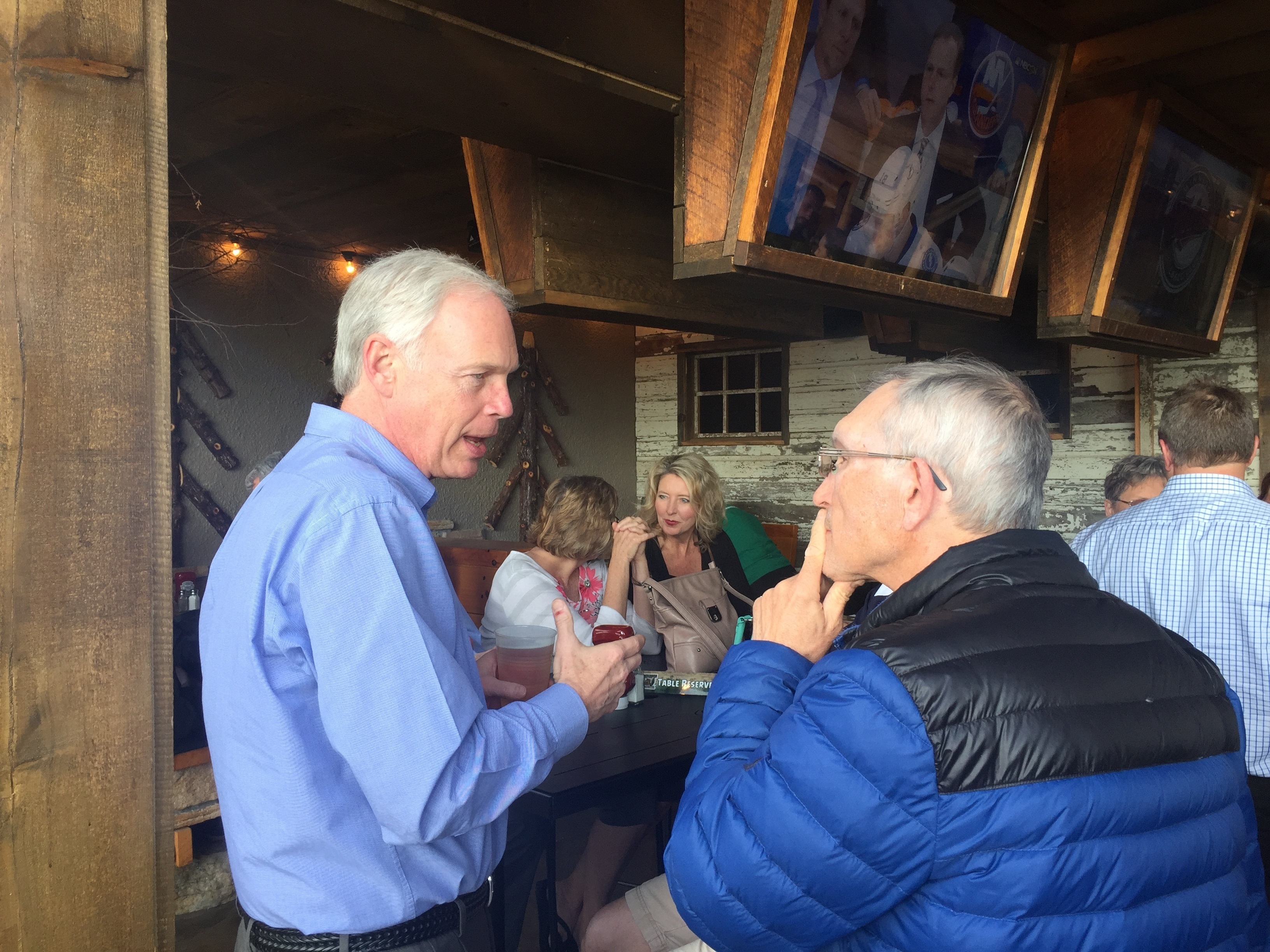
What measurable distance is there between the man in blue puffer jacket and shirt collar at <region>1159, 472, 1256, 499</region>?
4.62 ft

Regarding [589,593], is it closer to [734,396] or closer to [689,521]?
[689,521]

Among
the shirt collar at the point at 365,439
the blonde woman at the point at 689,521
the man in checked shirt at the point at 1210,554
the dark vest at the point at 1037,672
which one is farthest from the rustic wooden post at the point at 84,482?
the blonde woman at the point at 689,521

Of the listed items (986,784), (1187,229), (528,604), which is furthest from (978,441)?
(1187,229)

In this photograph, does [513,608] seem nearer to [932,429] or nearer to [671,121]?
[671,121]

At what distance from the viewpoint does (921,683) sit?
94cm

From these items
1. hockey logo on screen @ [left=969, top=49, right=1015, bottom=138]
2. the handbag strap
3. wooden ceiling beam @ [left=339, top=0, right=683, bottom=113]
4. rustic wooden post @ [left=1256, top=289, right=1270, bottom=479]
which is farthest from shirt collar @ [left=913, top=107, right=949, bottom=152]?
rustic wooden post @ [left=1256, top=289, right=1270, bottom=479]

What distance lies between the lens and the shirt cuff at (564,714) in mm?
1316

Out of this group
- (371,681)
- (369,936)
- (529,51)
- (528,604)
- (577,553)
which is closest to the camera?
(371,681)

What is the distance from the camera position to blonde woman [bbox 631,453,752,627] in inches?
153

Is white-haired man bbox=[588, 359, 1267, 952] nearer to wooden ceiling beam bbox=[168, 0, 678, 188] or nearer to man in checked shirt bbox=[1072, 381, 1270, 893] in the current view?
man in checked shirt bbox=[1072, 381, 1270, 893]

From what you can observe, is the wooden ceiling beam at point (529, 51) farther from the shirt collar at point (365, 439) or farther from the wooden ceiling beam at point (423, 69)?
the shirt collar at point (365, 439)

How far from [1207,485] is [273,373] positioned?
5481 millimetres

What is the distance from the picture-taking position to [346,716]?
1.10 meters

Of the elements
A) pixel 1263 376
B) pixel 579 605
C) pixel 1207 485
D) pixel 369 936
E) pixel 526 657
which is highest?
pixel 1263 376
